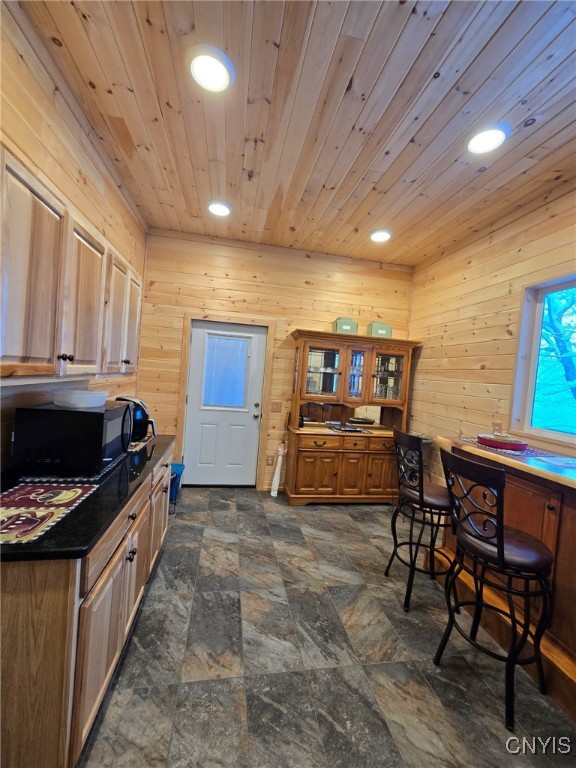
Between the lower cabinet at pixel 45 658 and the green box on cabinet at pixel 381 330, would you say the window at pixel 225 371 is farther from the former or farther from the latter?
the lower cabinet at pixel 45 658

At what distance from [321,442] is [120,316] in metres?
2.30

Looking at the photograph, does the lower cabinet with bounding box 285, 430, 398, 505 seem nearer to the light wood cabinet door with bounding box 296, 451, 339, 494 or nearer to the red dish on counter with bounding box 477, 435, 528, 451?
the light wood cabinet door with bounding box 296, 451, 339, 494

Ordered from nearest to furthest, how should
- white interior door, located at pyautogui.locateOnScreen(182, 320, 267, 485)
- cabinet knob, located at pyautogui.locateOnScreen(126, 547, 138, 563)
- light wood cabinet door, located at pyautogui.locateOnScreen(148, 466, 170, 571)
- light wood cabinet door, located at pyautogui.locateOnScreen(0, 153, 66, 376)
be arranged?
light wood cabinet door, located at pyautogui.locateOnScreen(0, 153, 66, 376)
cabinet knob, located at pyautogui.locateOnScreen(126, 547, 138, 563)
light wood cabinet door, located at pyautogui.locateOnScreen(148, 466, 170, 571)
white interior door, located at pyautogui.locateOnScreen(182, 320, 267, 485)

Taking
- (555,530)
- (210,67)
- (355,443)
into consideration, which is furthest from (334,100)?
(355,443)

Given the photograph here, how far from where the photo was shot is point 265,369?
3807 mm

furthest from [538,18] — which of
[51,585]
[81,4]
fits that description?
[51,585]

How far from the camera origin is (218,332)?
373cm

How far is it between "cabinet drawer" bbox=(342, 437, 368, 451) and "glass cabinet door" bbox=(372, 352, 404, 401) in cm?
53

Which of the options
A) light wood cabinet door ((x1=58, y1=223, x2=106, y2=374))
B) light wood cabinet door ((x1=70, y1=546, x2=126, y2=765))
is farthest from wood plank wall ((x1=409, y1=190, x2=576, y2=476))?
light wood cabinet door ((x1=58, y1=223, x2=106, y2=374))

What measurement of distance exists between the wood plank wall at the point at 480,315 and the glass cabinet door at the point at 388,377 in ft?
0.72

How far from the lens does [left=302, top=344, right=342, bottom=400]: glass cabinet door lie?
363 cm

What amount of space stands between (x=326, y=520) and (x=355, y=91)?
10.8ft

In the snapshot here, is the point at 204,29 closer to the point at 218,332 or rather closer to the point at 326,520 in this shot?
the point at 218,332

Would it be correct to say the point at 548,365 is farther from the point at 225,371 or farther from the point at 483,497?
the point at 225,371
